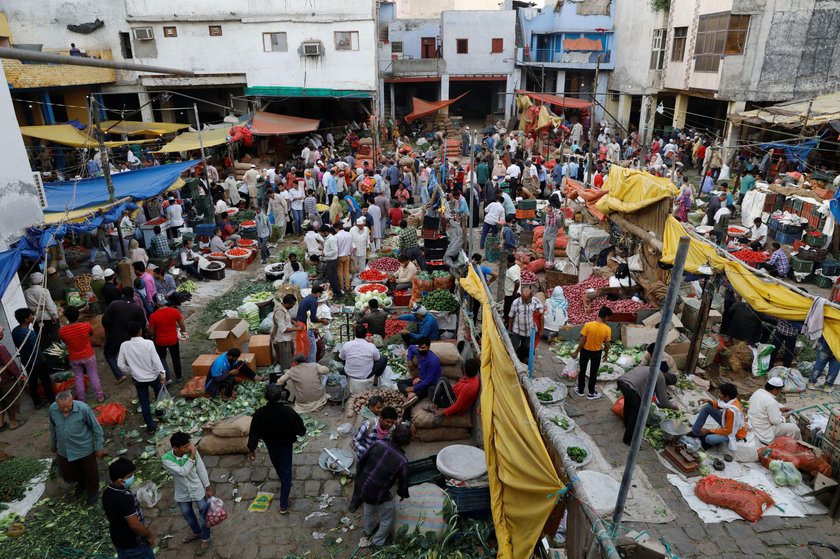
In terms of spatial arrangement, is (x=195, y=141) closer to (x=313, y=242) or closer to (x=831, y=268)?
(x=313, y=242)

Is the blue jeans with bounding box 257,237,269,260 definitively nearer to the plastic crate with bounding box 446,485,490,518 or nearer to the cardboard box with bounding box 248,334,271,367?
the cardboard box with bounding box 248,334,271,367

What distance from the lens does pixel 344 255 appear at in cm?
1270

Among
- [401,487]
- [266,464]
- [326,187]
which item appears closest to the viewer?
[401,487]

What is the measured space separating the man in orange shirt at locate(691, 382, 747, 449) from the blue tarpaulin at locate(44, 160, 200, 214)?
38.4 feet

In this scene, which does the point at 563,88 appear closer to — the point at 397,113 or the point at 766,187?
the point at 397,113

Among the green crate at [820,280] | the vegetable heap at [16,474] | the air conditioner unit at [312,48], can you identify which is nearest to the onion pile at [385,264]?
the vegetable heap at [16,474]

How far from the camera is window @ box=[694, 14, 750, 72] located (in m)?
23.2

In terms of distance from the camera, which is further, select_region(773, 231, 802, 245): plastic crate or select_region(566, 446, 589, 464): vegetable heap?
select_region(773, 231, 802, 245): plastic crate

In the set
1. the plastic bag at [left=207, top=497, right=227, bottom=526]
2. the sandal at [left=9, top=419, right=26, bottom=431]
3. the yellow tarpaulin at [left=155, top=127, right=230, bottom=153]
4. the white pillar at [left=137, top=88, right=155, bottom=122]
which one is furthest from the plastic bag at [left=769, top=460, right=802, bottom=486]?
the white pillar at [left=137, top=88, right=155, bottom=122]

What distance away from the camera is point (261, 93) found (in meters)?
27.6

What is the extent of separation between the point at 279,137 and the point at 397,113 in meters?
15.0

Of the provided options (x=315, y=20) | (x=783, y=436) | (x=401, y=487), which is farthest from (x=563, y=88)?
(x=401, y=487)

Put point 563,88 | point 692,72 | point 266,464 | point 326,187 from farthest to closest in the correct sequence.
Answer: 1. point 563,88
2. point 692,72
3. point 326,187
4. point 266,464

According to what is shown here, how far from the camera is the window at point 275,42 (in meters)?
27.2
